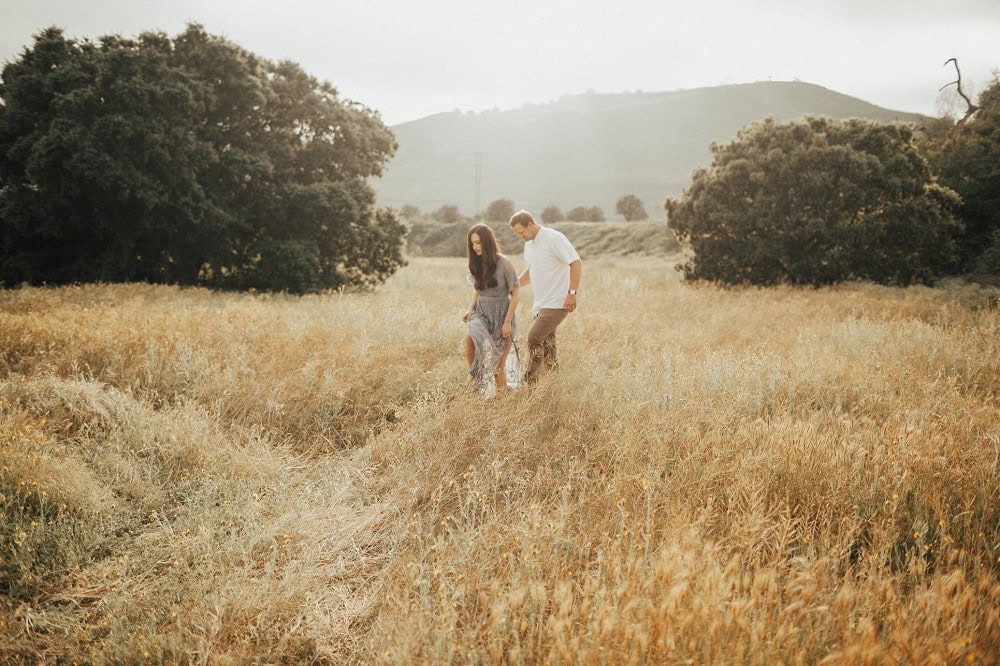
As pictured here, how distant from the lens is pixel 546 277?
20.7 ft

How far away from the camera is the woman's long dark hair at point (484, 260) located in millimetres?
6137

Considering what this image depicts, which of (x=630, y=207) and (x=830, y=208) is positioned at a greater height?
(x=630, y=207)

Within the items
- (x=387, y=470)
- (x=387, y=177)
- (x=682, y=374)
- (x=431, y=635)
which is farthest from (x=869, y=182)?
(x=387, y=177)

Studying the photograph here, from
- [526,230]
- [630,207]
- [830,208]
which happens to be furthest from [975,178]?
[630,207]

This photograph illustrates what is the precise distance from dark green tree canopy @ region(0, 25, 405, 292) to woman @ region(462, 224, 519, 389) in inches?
445

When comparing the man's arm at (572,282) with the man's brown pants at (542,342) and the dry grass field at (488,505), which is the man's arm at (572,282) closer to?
the man's brown pants at (542,342)

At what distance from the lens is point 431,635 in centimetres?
244

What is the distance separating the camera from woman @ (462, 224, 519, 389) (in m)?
6.09

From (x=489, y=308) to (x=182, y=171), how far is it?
12.7 metres

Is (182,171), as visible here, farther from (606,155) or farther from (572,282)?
(606,155)

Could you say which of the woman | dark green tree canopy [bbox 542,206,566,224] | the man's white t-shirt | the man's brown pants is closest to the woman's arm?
the woman

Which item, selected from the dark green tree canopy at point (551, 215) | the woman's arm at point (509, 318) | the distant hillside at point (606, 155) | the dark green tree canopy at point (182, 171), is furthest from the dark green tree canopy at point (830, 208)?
the distant hillside at point (606, 155)

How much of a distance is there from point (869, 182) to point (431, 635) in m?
20.0

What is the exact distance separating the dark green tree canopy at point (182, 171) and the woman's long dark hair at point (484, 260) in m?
11.3
